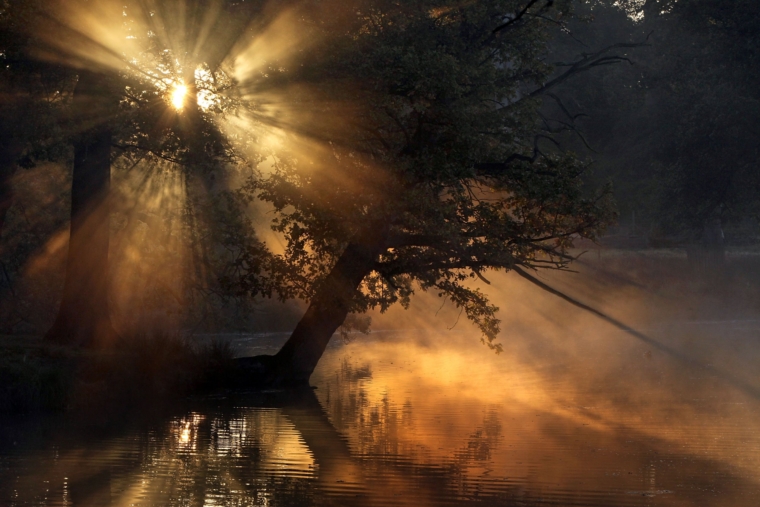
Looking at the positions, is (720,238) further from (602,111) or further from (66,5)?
(66,5)

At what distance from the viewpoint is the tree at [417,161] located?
18.9m

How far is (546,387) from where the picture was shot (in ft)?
73.3

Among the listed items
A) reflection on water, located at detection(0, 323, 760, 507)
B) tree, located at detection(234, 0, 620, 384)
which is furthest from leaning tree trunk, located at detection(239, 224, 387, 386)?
reflection on water, located at detection(0, 323, 760, 507)

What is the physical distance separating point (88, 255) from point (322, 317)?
18.8 feet

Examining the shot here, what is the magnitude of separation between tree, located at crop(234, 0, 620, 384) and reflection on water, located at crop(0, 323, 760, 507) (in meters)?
2.78

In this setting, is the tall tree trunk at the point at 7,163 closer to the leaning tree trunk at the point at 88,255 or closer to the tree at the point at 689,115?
the leaning tree trunk at the point at 88,255

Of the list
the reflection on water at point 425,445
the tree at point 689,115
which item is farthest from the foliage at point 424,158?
the tree at point 689,115

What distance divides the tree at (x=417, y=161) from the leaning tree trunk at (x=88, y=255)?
3.69m

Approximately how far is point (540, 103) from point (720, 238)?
27207 mm

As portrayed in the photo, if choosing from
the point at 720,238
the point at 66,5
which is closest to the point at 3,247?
the point at 66,5

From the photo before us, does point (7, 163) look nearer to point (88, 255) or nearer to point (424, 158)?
point (88, 255)

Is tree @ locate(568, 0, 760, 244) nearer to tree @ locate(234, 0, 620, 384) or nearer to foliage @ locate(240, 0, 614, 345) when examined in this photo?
tree @ locate(234, 0, 620, 384)

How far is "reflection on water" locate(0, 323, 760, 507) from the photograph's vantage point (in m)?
11.8

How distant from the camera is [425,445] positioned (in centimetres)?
1517
